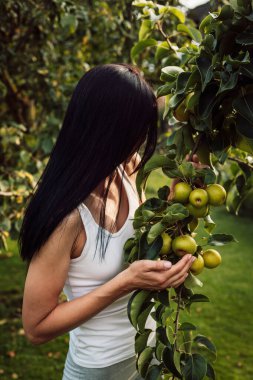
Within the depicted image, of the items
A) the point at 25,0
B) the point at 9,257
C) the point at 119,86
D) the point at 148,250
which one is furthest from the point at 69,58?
the point at 9,257

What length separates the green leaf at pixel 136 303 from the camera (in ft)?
4.22

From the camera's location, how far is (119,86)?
1332 millimetres

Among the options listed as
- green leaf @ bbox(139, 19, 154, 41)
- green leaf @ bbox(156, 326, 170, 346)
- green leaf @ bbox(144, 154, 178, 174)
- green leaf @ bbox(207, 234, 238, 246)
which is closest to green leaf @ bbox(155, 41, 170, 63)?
green leaf @ bbox(139, 19, 154, 41)

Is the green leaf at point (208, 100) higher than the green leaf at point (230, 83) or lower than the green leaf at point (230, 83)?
lower

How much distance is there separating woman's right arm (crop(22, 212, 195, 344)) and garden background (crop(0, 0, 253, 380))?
1321 mm

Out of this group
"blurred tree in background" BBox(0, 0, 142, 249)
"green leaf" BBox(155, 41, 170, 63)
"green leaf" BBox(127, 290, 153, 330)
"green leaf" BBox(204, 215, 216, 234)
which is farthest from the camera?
"blurred tree in background" BBox(0, 0, 142, 249)

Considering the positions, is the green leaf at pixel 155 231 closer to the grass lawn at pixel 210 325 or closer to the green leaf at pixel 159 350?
the green leaf at pixel 159 350

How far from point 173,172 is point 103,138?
0.22 meters

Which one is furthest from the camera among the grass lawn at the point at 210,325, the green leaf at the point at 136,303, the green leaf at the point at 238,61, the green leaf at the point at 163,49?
the grass lawn at the point at 210,325

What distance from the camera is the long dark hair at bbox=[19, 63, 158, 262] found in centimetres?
133

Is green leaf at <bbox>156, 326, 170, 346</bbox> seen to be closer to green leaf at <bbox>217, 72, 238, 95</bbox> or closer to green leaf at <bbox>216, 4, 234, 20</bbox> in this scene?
green leaf at <bbox>217, 72, 238, 95</bbox>

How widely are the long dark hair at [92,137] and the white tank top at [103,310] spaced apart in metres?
0.10

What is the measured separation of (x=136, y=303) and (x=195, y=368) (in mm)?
233

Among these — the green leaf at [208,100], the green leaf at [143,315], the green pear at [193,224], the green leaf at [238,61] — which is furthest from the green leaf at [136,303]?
the green leaf at [238,61]
